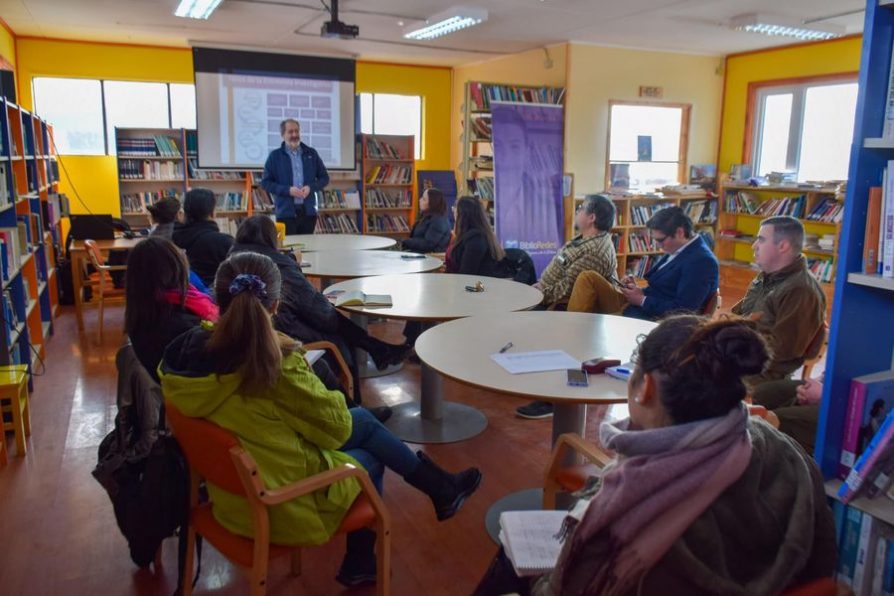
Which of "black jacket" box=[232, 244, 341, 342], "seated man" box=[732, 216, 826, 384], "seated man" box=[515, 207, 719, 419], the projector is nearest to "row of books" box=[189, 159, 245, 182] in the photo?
the projector

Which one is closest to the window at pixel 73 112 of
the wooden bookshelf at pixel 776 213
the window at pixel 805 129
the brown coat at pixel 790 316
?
the wooden bookshelf at pixel 776 213

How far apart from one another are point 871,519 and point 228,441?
149 centimetres

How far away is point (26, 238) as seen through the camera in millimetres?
4699

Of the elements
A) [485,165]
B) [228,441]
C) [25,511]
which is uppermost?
[485,165]

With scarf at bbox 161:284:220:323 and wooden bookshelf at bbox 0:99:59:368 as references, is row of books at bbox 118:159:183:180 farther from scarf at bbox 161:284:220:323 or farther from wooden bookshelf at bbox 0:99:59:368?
scarf at bbox 161:284:220:323

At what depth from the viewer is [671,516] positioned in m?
1.09

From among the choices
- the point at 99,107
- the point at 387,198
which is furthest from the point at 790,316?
the point at 99,107

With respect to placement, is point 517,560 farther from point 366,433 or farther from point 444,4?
point 444,4

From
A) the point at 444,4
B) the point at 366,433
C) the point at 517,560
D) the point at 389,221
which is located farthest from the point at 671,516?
the point at 389,221

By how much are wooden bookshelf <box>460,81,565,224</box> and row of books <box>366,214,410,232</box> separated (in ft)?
6.25

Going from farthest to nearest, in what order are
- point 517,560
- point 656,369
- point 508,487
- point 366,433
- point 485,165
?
point 485,165 → point 508,487 → point 366,433 → point 517,560 → point 656,369

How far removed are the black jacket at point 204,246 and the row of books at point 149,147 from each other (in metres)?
3.89

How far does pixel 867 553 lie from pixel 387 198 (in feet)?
25.5

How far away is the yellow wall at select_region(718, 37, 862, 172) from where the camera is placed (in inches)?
269
